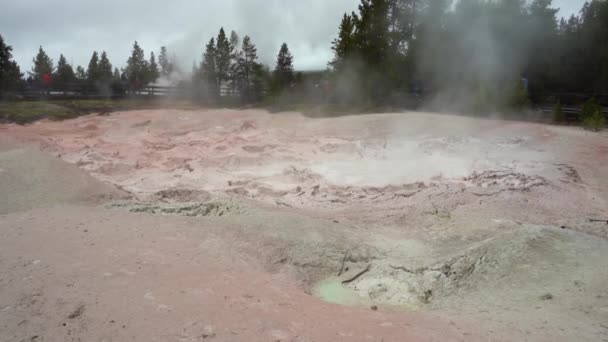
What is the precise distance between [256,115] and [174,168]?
10089 mm

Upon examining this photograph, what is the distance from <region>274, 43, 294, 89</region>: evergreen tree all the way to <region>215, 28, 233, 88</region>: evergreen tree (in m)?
4.36

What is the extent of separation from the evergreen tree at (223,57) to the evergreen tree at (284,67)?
436 centimetres

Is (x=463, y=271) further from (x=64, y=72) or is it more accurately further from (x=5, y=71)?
(x=64, y=72)

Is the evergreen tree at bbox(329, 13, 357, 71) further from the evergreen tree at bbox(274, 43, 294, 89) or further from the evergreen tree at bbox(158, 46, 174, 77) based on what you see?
the evergreen tree at bbox(158, 46, 174, 77)

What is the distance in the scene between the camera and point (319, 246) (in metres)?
A: 5.11

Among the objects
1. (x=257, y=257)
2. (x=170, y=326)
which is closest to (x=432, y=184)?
(x=257, y=257)

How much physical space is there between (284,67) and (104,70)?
17.8 meters

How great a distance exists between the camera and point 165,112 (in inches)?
853

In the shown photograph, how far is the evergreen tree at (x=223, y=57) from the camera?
2846 centimetres

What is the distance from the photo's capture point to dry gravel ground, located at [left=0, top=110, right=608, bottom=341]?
10.0 ft

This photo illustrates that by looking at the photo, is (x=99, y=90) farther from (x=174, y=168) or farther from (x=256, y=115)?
(x=174, y=168)

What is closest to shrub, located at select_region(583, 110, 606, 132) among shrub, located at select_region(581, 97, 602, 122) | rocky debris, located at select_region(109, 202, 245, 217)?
shrub, located at select_region(581, 97, 602, 122)

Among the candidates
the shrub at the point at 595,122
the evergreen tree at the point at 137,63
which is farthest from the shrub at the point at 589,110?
the evergreen tree at the point at 137,63

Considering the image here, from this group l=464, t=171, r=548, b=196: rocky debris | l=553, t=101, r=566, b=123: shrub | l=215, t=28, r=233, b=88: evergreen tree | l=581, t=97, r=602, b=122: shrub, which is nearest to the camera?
l=464, t=171, r=548, b=196: rocky debris
